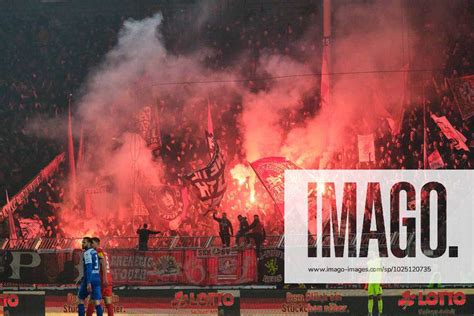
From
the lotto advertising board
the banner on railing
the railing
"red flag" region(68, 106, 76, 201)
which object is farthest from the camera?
"red flag" region(68, 106, 76, 201)

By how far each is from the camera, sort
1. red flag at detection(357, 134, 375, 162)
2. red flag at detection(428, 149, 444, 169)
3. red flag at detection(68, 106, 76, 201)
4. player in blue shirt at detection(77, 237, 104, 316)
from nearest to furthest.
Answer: player in blue shirt at detection(77, 237, 104, 316), red flag at detection(428, 149, 444, 169), red flag at detection(357, 134, 375, 162), red flag at detection(68, 106, 76, 201)

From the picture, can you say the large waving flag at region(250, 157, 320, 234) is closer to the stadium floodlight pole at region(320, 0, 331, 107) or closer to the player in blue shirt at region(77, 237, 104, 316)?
the stadium floodlight pole at region(320, 0, 331, 107)

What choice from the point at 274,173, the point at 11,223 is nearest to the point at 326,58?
the point at 274,173

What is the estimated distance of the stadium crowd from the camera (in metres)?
18.5

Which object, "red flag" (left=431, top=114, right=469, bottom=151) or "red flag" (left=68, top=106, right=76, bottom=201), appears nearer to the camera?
"red flag" (left=431, top=114, right=469, bottom=151)

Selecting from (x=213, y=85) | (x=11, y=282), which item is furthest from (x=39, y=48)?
(x=11, y=282)

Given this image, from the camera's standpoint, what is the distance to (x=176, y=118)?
1911 cm

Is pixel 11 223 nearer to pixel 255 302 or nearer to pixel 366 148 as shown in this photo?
pixel 255 302

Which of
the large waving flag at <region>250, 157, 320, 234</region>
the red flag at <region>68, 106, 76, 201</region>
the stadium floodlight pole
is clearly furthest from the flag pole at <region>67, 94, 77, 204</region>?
the stadium floodlight pole

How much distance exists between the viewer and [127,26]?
751 inches

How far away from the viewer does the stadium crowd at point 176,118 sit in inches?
727

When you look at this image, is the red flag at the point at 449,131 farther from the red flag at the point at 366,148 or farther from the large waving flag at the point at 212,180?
the large waving flag at the point at 212,180

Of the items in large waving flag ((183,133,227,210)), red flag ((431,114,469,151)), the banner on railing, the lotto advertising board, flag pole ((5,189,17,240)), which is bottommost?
the lotto advertising board

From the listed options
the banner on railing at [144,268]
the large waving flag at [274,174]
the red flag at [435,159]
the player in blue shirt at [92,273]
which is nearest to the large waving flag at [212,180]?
the large waving flag at [274,174]
